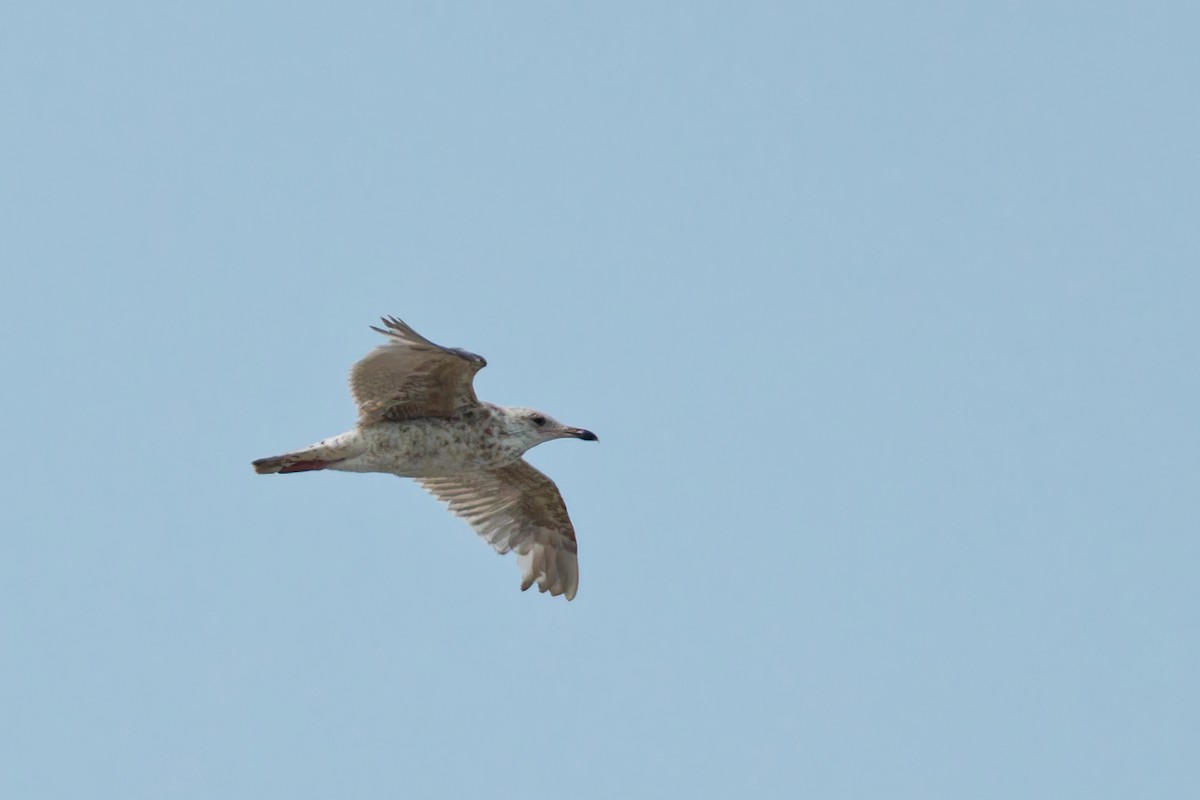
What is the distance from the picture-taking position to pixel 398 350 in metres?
16.9

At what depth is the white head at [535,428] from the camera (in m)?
18.2

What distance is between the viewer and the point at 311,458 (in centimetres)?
1767

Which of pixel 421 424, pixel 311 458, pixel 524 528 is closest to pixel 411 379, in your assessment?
pixel 421 424

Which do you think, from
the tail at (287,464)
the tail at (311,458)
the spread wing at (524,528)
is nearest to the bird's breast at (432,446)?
the tail at (311,458)

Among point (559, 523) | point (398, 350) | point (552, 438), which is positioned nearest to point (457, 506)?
point (559, 523)

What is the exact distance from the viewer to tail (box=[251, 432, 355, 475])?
17547 millimetres

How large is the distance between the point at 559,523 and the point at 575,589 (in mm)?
825

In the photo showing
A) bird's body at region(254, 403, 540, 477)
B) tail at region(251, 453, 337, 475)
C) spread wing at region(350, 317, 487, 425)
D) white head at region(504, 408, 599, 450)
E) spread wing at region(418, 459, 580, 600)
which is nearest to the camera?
spread wing at region(350, 317, 487, 425)

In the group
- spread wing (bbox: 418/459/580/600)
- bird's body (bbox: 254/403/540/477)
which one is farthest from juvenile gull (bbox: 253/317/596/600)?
spread wing (bbox: 418/459/580/600)

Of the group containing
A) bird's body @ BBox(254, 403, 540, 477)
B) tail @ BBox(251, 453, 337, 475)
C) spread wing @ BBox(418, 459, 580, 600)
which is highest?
spread wing @ BBox(418, 459, 580, 600)

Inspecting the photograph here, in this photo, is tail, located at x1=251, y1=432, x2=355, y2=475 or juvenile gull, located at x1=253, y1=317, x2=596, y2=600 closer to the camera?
juvenile gull, located at x1=253, y1=317, x2=596, y2=600

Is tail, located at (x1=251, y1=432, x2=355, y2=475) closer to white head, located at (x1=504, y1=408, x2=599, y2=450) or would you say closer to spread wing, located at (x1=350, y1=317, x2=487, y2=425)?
spread wing, located at (x1=350, y1=317, x2=487, y2=425)

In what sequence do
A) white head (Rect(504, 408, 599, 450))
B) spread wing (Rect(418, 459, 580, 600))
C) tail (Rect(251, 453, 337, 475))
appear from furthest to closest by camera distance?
1. spread wing (Rect(418, 459, 580, 600))
2. white head (Rect(504, 408, 599, 450))
3. tail (Rect(251, 453, 337, 475))

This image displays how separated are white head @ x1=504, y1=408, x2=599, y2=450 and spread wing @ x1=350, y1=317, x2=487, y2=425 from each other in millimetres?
516
